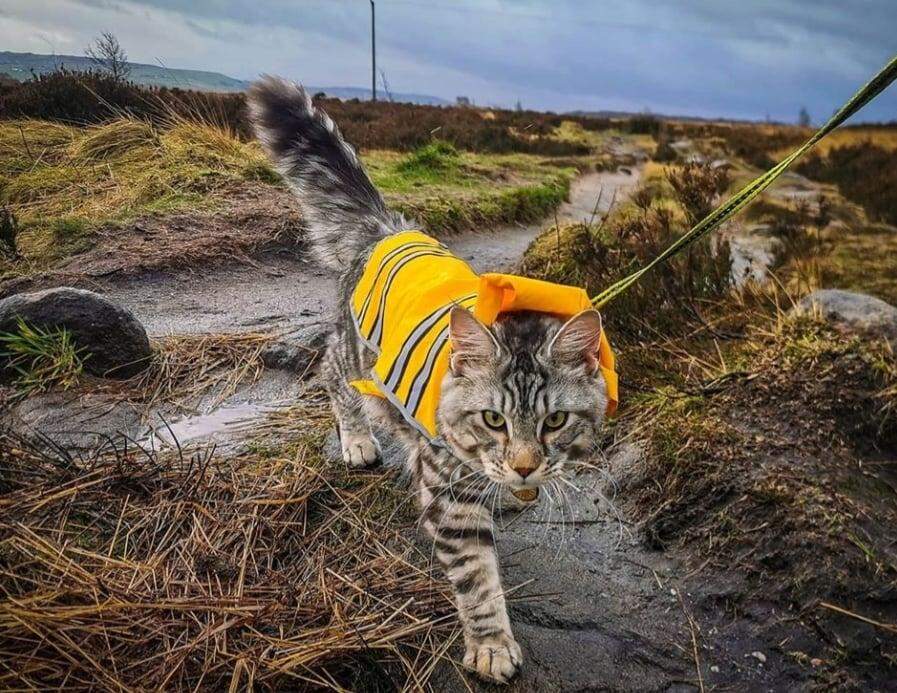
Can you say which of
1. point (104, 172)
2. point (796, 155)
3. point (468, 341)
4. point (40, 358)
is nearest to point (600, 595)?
point (468, 341)

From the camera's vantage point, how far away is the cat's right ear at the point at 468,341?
214 centimetres

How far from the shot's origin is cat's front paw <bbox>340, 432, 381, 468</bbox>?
3.22 m

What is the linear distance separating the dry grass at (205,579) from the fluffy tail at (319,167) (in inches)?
53.2

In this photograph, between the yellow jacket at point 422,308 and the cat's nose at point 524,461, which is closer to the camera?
the cat's nose at point 524,461

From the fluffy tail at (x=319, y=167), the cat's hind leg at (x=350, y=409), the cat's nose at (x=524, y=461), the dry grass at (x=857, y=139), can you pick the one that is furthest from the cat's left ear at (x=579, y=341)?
the dry grass at (x=857, y=139)

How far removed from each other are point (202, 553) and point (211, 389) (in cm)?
165

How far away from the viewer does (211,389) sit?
3775mm

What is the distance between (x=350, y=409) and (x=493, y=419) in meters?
1.31

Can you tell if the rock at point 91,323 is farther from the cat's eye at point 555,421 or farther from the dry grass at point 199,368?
the cat's eye at point 555,421

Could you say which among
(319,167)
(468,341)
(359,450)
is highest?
(319,167)

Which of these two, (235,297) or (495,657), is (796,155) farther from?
(235,297)

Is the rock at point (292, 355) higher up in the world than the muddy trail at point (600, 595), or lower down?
higher up

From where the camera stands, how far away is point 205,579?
86.4 inches

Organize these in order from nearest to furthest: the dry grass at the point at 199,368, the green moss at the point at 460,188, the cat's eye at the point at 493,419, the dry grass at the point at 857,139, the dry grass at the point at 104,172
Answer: the cat's eye at the point at 493,419, the dry grass at the point at 199,368, the dry grass at the point at 104,172, the green moss at the point at 460,188, the dry grass at the point at 857,139
